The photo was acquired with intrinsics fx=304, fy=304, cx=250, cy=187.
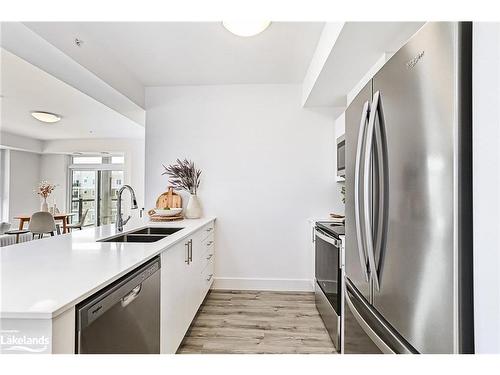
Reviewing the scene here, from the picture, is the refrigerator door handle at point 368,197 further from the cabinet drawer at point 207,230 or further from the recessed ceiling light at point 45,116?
the recessed ceiling light at point 45,116

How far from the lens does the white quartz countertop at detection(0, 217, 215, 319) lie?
2.81 ft

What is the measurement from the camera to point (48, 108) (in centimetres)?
488

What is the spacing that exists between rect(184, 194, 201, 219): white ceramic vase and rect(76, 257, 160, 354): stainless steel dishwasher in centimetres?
201

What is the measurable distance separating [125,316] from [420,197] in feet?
3.99

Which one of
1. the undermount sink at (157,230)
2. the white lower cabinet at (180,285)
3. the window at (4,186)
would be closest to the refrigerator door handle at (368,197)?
the white lower cabinet at (180,285)

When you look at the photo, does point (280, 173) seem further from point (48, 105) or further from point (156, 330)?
point (48, 105)

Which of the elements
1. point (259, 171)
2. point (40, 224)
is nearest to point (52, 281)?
point (259, 171)

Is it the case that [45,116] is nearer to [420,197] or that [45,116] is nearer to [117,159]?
[117,159]

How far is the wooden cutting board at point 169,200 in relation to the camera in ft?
12.1

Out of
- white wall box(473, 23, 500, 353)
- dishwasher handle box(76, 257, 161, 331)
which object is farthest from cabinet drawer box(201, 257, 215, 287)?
white wall box(473, 23, 500, 353)

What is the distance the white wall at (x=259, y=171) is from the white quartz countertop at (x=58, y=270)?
1.88 m

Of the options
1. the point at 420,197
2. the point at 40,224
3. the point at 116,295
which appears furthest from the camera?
the point at 40,224

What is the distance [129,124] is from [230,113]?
309cm
